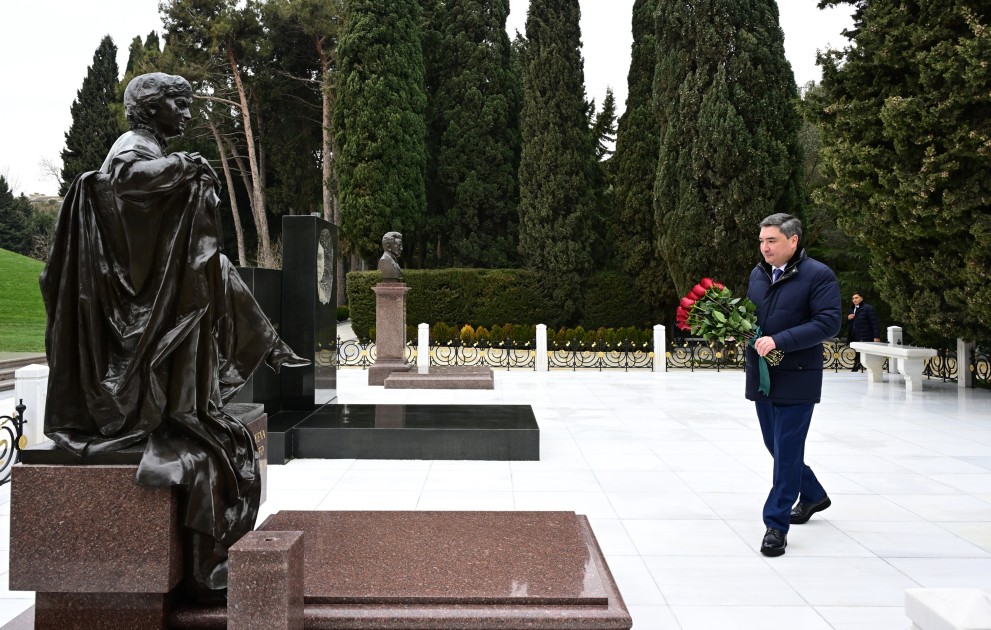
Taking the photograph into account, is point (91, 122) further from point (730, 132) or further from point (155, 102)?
point (155, 102)

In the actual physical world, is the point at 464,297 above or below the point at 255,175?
below

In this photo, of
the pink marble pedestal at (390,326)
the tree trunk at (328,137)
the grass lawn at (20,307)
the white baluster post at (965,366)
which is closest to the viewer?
the white baluster post at (965,366)

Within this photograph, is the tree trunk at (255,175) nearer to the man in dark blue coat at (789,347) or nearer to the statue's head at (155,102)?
the statue's head at (155,102)

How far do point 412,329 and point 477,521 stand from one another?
18310 mm

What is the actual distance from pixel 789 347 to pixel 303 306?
583cm

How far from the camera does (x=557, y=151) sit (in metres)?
22.1

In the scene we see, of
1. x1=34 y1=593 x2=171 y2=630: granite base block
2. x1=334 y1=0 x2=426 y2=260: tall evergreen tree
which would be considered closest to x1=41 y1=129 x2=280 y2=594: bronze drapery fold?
x1=34 y1=593 x2=171 y2=630: granite base block

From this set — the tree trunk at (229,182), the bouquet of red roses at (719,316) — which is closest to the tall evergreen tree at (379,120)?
the tree trunk at (229,182)

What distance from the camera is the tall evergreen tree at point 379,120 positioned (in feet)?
77.5

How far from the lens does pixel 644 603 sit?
3619mm

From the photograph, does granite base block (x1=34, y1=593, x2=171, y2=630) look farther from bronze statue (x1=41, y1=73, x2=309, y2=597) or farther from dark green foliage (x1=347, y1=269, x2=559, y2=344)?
dark green foliage (x1=347, y1=269, x2=559, y2=344)

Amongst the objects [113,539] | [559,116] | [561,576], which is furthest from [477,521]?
[559,116]

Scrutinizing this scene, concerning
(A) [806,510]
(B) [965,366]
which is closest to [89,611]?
(A) [806,510]

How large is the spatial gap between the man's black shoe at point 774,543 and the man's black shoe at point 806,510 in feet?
2.23
